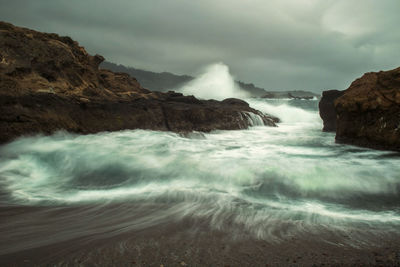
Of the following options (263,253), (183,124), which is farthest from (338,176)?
(183,124)

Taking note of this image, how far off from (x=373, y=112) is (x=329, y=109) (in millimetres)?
6168

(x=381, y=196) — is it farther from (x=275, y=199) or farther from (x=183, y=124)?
(x=183, y=124)

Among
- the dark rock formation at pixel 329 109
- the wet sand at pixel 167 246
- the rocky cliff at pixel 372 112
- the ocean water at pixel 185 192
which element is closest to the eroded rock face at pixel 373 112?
the rocky cliff at pixel 372 112

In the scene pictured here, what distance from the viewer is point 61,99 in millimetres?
7016

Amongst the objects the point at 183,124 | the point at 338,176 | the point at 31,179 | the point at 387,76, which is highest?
the point at 387,76

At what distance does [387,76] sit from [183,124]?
6.27 meters

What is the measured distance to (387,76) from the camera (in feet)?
19.8

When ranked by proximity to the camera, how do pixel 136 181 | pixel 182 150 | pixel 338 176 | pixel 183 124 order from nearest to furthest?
pixel 338 176 → pixel 136 181 → pixel 182 150 → pixel 183 124

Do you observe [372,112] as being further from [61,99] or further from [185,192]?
[61,99]

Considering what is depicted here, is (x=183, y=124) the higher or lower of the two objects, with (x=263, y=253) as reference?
higher

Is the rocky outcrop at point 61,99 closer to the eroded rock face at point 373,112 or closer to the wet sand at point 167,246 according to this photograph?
the wet sand at point 167,246

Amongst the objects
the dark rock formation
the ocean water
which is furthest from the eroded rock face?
the dark rock formation

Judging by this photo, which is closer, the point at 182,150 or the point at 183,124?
the point at 182,150

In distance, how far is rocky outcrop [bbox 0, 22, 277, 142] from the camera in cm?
607
